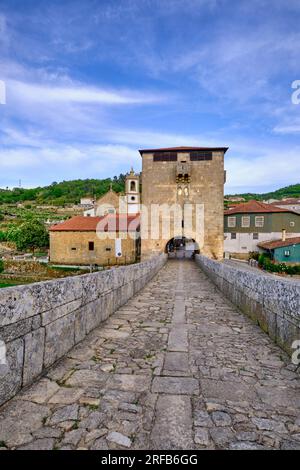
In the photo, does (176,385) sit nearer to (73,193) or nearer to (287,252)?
(287,252)

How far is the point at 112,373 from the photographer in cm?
281

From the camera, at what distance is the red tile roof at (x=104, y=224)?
3594cm

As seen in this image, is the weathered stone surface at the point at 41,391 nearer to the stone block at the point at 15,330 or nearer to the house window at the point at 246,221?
the stone block at the point at 15,330

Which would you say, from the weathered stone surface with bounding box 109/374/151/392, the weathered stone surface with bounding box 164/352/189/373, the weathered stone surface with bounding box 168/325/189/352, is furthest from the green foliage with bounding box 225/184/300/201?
the weathered stone surface with bounding box 109/374/151/392

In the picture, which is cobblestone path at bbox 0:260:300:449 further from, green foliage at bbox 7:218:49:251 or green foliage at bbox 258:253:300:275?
green foliage at bbox 7:218:49:251

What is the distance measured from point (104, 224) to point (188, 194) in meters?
14.2

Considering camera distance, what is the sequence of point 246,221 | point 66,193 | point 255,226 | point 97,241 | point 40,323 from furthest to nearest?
point 66,193
point 246,221
point 255,226
point 97,241
point 40,323

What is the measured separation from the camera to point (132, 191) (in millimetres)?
48062

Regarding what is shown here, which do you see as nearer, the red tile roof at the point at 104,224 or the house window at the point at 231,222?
the red tile roof at the point at 104,224

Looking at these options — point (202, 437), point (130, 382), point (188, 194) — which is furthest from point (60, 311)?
point (188, 194)

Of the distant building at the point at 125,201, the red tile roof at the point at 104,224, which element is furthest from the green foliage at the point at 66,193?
the red tile roof at the point at 104,224

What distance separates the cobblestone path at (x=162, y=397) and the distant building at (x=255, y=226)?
35.0 metres

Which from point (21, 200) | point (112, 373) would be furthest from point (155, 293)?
point (21, 200)

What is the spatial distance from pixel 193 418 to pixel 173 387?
0.49m
